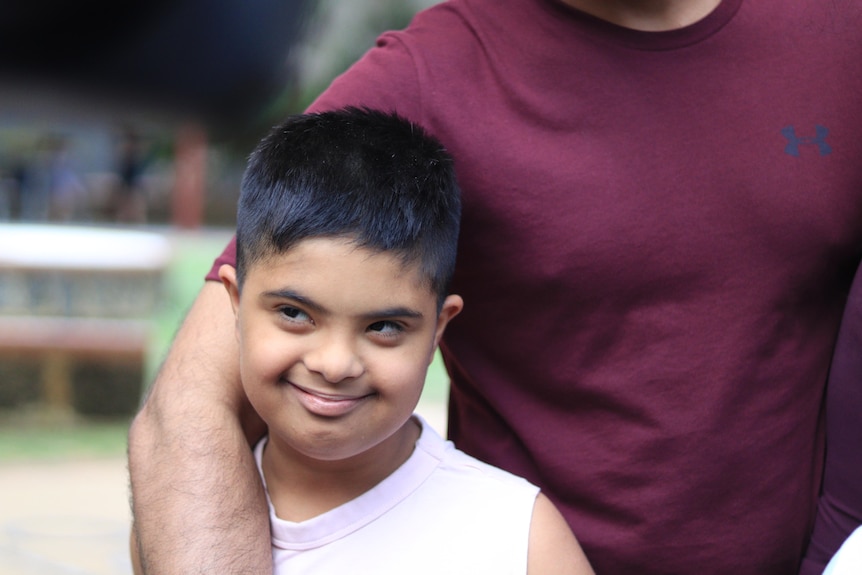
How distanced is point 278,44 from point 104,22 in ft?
1.48

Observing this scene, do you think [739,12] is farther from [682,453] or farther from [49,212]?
[49,212]

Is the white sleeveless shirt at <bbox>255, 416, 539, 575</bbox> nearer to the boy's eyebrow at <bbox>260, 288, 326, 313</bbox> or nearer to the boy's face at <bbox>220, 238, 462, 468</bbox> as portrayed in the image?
the boy's face at <bbox>220, 238, 462, 468</bbox>

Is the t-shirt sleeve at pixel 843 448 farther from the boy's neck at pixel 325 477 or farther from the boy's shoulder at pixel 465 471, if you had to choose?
the boy's neck at pixel 325 477

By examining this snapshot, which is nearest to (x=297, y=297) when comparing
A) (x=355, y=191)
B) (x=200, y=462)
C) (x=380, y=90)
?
(x=355, y=191)

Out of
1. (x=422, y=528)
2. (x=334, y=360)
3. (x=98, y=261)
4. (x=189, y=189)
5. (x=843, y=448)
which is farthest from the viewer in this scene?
(x=189, y=189)

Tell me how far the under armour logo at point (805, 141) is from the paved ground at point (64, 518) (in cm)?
357

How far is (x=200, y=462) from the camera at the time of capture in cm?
140

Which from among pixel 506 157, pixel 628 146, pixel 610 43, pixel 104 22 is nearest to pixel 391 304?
pixel 506 157

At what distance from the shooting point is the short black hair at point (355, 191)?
130 cm

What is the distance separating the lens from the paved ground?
4.37m

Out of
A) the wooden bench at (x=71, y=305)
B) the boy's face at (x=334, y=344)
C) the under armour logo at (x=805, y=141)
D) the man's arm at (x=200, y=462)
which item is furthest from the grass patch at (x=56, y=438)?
the under armour logo at (x=805, y=141)

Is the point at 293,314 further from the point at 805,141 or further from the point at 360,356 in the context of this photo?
the point at 805,141

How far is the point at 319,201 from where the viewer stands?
1310 millimetres

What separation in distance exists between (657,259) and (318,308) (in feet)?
1.59
